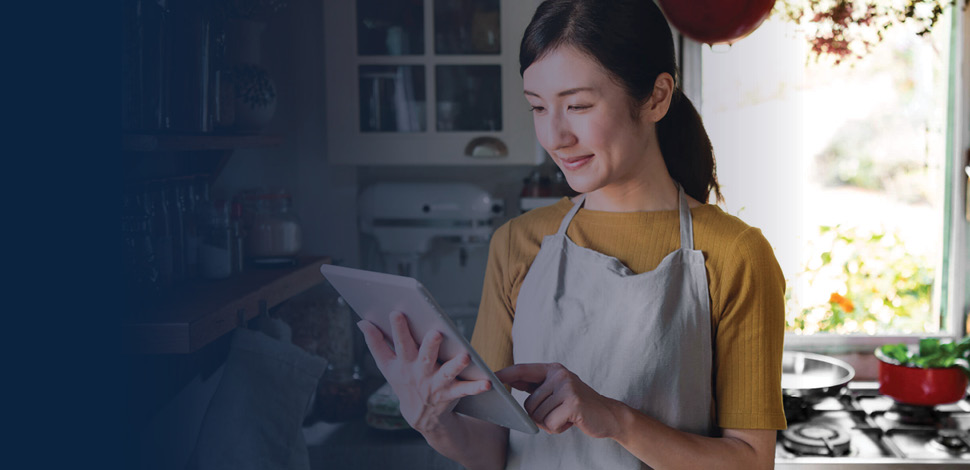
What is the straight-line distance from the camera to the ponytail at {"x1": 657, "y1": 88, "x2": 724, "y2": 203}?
3.68 ft

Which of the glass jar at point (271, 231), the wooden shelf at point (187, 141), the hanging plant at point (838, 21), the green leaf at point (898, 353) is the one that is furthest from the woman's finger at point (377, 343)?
the hanging plant at point (838, 21)

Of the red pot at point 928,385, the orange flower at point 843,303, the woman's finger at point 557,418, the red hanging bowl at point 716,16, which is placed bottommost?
the red pot at point 928,385

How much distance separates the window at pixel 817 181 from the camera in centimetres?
233

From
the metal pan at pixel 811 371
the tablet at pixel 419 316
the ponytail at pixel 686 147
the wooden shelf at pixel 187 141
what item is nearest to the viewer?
the tablet at pixel 419 316

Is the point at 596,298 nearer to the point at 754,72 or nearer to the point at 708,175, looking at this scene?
the point at 708,175

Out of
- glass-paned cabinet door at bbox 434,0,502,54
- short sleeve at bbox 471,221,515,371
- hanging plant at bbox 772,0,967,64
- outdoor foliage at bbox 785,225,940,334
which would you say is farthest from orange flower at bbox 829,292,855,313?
short sleeve at bbox 471,221,515,371

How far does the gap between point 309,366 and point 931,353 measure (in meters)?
1.53

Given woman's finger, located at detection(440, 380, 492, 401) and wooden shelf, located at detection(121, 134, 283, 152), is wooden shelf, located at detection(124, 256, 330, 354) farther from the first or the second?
woman's finger, located at detection(440, 380, 492, 401)

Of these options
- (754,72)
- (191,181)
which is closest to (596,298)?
(191,181)

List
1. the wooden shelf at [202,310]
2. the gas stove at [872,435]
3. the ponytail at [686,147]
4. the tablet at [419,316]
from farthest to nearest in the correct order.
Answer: the gas stove at [872,435]
the wooden shelf at [202,310]
the ponytail at [686,147]
the tablet at [419,316]

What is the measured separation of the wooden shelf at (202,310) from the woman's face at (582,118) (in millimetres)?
772

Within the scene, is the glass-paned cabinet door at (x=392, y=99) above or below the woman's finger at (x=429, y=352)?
above

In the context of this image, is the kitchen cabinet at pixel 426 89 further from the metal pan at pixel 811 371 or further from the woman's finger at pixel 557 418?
the woman's finger at pixel 557 418

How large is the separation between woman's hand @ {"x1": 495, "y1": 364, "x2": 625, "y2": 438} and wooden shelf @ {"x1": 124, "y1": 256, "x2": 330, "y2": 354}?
75 centimetres
